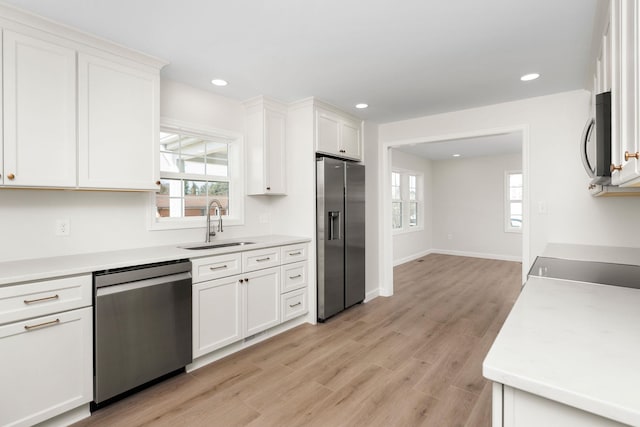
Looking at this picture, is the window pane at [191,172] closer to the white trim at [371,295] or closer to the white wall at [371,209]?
the white wall at [371,209]

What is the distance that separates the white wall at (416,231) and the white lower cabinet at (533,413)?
5.87 m

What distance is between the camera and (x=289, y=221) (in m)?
3.67

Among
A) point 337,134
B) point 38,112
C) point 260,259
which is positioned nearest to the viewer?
point 38,112

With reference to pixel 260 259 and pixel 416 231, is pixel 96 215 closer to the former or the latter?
pixel 260 259

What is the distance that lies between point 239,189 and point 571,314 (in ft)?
9.82

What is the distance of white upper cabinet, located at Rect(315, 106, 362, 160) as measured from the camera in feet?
11.5

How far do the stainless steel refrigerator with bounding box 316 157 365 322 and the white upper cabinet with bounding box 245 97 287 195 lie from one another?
1.46 ft

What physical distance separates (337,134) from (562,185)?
2.38 m

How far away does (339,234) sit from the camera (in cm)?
364

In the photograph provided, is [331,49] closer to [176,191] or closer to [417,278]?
[176,191]

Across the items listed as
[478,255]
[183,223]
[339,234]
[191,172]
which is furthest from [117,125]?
[478,255]

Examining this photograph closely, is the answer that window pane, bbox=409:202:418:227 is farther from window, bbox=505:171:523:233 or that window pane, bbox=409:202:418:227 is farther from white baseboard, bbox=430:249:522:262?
window, bbox=505:171:523:233

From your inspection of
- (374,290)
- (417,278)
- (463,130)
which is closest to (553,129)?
(463,130)

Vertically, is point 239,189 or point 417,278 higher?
point 239,189
